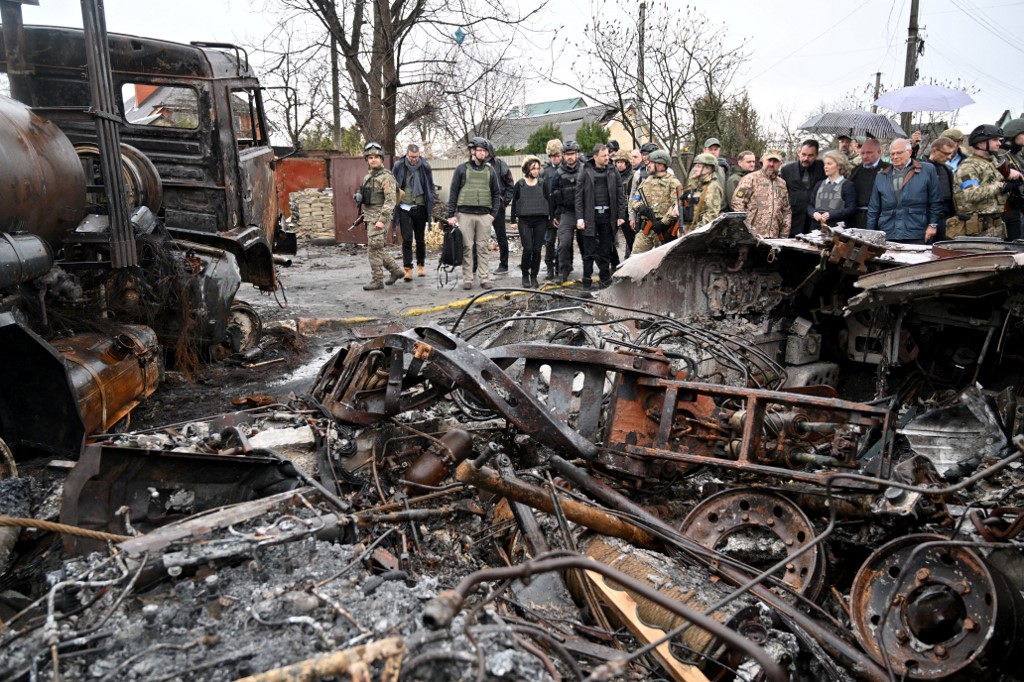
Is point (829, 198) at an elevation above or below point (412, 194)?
below

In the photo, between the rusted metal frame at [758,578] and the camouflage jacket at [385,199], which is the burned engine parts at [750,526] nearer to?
the rusted metal frame at [758,578]

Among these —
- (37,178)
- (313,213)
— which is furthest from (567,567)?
(313,213)

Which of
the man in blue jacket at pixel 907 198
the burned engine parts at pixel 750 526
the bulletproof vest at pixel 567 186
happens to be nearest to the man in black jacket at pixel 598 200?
the bulletproof vest at pixel 567 186

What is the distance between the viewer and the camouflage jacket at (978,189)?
23.3 ft

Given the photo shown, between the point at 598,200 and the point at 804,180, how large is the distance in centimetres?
279

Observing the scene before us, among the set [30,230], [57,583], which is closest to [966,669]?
[57,583]

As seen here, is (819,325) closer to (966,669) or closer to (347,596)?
(966,669)

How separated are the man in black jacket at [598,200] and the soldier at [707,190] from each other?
4.66 ft

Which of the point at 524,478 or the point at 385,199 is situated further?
the point at 385,199

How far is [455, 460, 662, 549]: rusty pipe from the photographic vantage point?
3.32 meters

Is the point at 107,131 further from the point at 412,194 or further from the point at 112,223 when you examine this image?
the point at 412,194

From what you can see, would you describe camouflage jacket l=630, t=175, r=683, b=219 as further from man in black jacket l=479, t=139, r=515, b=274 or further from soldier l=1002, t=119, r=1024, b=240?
soldier l=1002, t=119, r=1024, b=240

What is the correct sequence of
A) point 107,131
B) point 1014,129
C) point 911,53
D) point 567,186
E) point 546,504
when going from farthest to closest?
1. point 911,53
2. point 567,186
3. point 1014,129
4. point 107,131
5. point 546,504

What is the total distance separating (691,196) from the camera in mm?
9164
